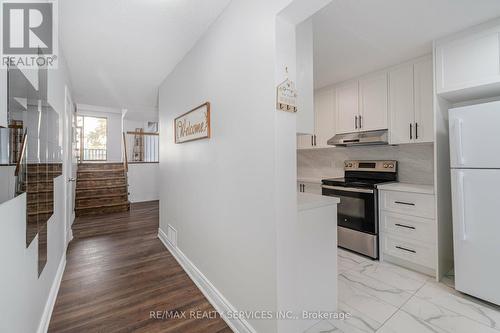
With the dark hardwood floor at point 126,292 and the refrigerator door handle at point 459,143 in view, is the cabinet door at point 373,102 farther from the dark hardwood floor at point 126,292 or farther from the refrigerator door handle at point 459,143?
the dark hardwood floor at point 126,292

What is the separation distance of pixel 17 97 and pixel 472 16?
3244 mm

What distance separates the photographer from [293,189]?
1.38 meters

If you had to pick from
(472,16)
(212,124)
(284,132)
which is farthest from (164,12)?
(472,16)

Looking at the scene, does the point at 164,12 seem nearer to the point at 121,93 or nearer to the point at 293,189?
the point at 293,189

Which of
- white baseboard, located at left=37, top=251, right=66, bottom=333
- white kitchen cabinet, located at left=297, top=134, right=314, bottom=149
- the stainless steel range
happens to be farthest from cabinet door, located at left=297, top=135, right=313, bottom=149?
white baseboard, located at left=37, top=251, right=66, bottom=333

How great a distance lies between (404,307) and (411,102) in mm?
2186

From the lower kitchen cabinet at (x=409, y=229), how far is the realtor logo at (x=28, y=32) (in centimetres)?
329

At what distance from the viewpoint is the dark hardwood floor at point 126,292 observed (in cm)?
167

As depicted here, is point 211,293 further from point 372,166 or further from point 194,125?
point 372,166

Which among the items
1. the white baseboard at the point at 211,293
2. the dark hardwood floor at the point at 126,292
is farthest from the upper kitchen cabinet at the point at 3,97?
the white baseboard at the point at 211,293

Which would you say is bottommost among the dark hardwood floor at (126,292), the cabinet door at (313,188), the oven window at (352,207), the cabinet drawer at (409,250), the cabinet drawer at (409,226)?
the dark hardwood floor at (126,292)

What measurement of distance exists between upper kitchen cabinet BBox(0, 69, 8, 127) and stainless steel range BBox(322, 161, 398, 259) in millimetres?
3047

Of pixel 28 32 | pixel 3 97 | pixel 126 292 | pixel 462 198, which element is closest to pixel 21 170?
pixel 3 97

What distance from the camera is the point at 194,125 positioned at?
2258mm
